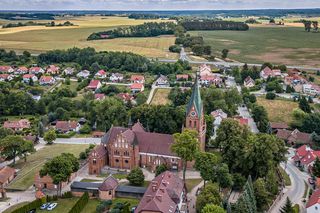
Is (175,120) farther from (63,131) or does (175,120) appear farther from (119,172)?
(63,131)

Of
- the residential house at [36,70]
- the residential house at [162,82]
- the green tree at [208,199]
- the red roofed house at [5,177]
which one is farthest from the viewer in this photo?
the residential house at [36,70]

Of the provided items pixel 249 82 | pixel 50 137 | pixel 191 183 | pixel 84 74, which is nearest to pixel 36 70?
pixel 84 74

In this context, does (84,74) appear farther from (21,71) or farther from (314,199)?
(314,199)

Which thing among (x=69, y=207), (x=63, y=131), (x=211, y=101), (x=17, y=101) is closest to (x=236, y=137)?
(x=69, y=207)

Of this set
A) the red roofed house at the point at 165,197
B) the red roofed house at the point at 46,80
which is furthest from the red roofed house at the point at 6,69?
the red roofed house at the point at 165,197

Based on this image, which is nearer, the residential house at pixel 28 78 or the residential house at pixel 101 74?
the residential house at pixel 28 78

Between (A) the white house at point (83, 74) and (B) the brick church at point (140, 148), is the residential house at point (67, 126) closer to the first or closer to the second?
(B) the brick church at point (140, 148)
